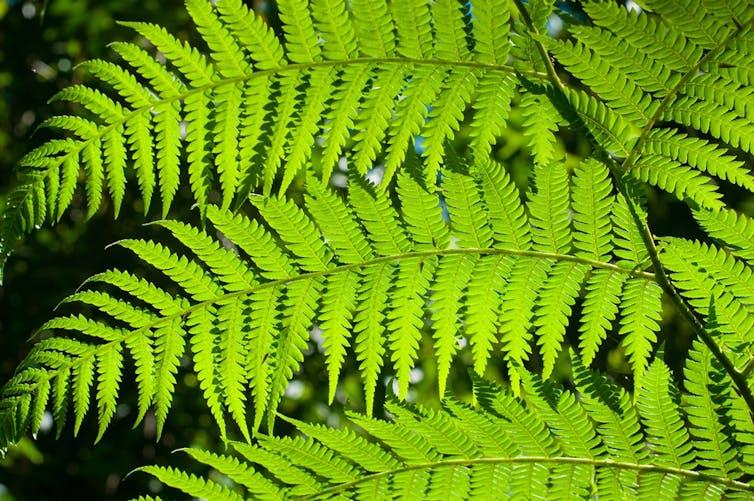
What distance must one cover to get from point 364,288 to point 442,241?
12 cm

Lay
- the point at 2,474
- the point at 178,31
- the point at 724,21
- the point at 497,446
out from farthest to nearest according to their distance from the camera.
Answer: the point at 2,474, the point at 178,31, the point at 497,446, the point at 724,21

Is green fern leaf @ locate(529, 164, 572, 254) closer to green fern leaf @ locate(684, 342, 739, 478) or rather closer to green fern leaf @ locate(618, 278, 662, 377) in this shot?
green fern leaf @ locate(618, 278, 662, 377)

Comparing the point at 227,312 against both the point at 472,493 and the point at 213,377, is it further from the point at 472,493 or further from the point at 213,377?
the point at 472,493

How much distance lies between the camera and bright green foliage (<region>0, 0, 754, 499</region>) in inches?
33.9

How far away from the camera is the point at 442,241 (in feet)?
3.12

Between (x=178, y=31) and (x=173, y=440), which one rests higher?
(x=178, y=31)

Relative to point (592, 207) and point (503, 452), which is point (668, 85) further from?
point (503, 452)

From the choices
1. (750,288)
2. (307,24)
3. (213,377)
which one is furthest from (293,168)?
(750,288)

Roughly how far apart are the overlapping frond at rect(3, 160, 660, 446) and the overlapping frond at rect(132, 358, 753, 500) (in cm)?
5

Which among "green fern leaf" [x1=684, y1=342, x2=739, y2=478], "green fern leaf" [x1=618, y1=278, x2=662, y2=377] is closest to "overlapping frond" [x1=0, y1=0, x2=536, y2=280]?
"green fern leaf" [x1=618, y1=278, x2=662, y2=377]

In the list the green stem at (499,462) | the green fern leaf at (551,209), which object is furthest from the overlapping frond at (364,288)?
the green stem at (499,462)

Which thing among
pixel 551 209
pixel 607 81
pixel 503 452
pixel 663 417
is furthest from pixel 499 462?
pixel 607 81

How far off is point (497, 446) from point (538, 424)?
6 centimetres

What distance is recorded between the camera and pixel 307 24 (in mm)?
884
